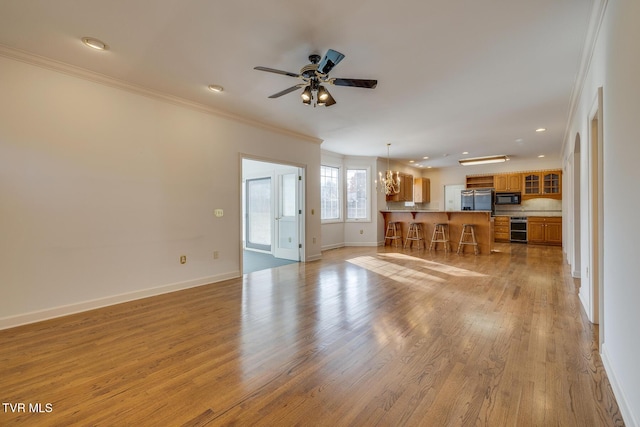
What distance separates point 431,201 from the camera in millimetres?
10844

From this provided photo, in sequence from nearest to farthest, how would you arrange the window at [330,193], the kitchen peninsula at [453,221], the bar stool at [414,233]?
→ the kitchen peninsula at [453,221] → the window at [330,193] → the bar stool at [414,233]

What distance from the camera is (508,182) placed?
9117 mm

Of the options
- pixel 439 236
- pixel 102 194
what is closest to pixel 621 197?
pixel 102 194

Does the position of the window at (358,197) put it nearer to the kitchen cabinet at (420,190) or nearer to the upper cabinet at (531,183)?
the kitchen cabinet at (420,190)

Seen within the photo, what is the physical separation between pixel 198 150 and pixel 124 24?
1.94m

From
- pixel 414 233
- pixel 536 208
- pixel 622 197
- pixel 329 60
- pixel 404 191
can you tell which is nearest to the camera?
pixel 622 197

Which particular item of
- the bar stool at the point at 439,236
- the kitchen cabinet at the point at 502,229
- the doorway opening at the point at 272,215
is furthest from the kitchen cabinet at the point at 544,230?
the doorway opening at the point at 272,215

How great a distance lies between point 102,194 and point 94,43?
1.59 metres

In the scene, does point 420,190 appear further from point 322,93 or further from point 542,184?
point 322,93

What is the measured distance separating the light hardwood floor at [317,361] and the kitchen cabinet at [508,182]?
6.28 meters

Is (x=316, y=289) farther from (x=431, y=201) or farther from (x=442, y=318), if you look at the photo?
(x=431, y=201)

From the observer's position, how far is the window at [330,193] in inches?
305

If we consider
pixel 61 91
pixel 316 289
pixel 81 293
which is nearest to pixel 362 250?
pixel 316 289

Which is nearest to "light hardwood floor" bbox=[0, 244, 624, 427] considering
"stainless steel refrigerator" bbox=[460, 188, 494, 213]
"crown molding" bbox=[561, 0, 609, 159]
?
"crown molding" bbox=[561, 0, 609, 159]
